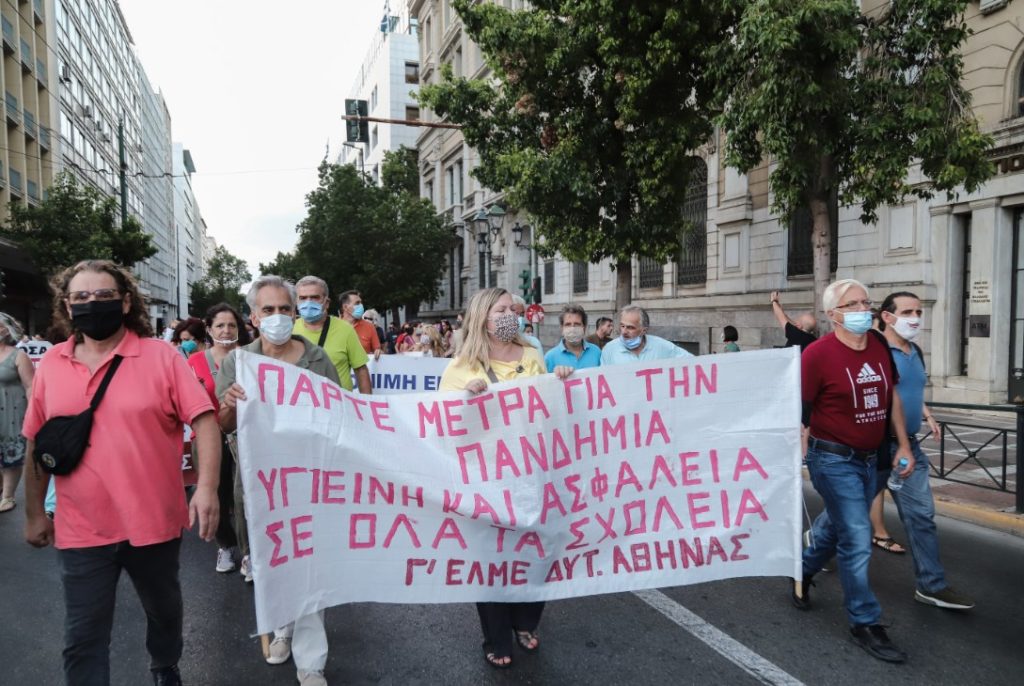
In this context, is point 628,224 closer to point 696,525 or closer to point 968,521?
point 968,521

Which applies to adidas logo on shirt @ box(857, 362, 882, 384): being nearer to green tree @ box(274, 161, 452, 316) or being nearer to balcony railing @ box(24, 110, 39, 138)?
green tree @ box(274, 161, 452, 316)

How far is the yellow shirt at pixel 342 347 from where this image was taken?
4.80 m

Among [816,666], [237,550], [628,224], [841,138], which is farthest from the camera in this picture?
Answer: [628,224]

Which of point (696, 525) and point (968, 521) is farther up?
point (696, 525)

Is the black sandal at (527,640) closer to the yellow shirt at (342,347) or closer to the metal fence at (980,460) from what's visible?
the yellow shirt at (342,347)

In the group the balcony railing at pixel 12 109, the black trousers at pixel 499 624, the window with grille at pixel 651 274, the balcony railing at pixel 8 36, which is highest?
the balcony railing at pixel 8 36

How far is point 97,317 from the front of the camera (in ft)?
8.62

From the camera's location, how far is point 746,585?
4555mm

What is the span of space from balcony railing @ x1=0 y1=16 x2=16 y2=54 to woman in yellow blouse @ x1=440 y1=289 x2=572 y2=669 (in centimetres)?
3191

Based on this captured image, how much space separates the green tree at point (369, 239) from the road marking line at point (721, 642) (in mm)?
31488

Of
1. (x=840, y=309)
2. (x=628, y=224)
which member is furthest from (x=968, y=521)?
(x=628, y=224)

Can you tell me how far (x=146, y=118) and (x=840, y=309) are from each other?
86.3 metres

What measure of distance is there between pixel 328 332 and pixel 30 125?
108 ft

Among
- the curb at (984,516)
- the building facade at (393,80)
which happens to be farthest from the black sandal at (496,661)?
the building facade at (393,80)
